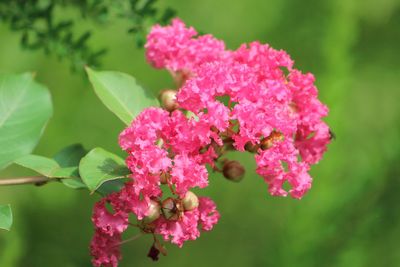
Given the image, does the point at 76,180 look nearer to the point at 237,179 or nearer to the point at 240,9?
the point at 237,179

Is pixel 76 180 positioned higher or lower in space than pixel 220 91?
lower

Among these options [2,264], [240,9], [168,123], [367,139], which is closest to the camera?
[168,123]

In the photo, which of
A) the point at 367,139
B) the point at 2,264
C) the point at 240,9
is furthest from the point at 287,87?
the point at 240,9

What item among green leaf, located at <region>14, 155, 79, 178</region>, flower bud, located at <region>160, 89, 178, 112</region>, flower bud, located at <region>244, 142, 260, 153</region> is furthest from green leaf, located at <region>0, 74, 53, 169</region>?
flower bud, located at <region>244, 142, 260, 153</region>

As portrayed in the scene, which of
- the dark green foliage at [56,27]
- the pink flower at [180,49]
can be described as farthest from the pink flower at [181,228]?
the dark green foliage at [56,27]

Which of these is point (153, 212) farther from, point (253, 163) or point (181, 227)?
point (253, 163)

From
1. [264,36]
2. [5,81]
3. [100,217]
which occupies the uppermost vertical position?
[264,36]

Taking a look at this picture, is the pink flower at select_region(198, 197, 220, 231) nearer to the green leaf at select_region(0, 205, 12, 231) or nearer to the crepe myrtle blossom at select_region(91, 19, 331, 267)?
the crepe myrtle blossom at select_region(91, 19, 331, 267)

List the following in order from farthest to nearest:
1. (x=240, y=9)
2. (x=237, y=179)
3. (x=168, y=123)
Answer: (x=240, y=9), (x=237, y=179), (x=168, y=123)
